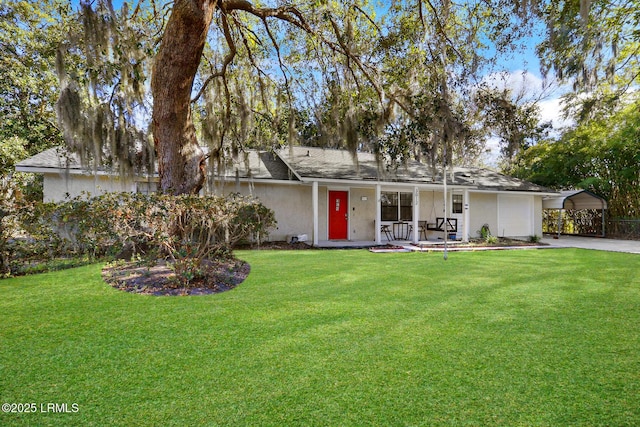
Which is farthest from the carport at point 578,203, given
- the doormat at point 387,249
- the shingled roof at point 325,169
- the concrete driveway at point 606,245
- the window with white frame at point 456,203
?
the doormat at point 387,249

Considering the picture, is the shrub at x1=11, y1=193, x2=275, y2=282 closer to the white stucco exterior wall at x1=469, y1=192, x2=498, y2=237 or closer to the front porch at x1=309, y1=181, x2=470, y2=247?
the front porch at x1=309, y1=181, x2=470, y2=247

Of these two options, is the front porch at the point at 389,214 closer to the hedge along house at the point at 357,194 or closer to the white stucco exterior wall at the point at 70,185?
the hedge along house at the point at 357,194

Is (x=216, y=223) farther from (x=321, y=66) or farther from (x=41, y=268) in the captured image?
(x=321, y=66)

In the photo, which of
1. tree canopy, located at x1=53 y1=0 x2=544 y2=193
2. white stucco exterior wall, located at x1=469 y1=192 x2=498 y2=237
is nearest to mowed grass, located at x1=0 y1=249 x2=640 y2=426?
tree canopy, located at x1=53 y1=0 x2=544 y2=193

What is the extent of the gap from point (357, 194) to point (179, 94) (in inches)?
311

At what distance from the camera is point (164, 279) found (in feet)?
16.4

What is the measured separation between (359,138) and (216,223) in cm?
525

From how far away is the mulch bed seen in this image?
4.67 metres

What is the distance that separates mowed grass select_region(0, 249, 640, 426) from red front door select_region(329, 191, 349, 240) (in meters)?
A: 7.35

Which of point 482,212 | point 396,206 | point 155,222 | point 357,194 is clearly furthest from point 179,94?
point 482,212

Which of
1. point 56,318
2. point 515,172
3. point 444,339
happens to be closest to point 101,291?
point 56,318

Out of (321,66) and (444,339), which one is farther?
(321,66)

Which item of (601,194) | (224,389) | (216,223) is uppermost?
(601,194)

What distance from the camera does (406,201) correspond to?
43.6 feet
